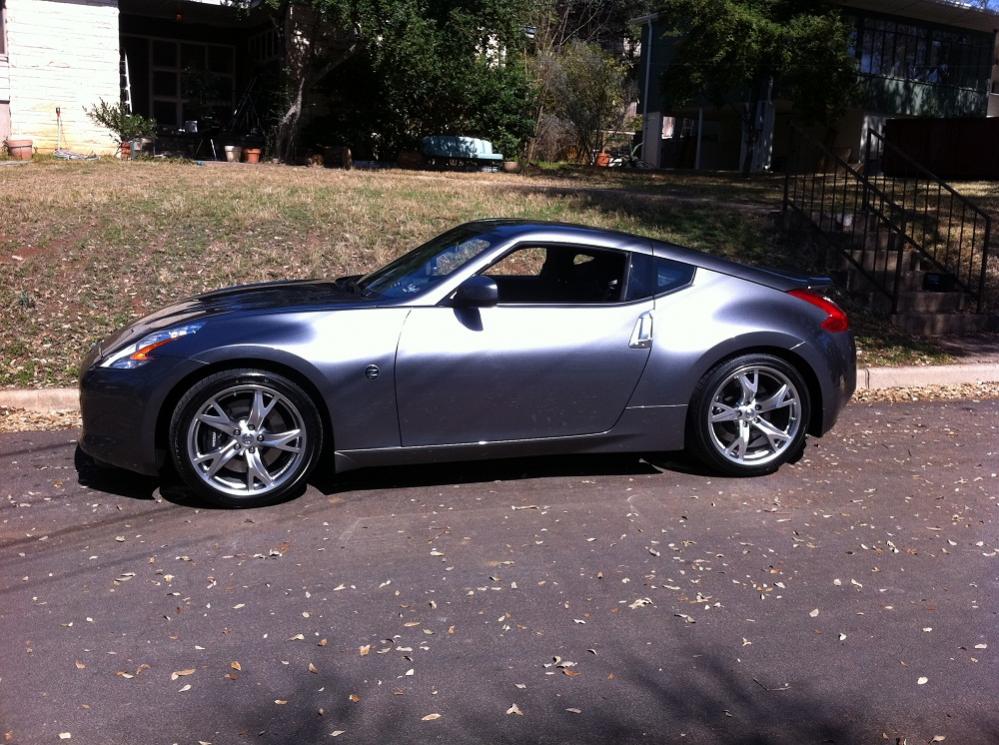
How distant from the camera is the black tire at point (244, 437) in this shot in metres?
5.29

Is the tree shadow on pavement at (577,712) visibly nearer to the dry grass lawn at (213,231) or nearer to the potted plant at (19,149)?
the dry grass lawn at (213,231)

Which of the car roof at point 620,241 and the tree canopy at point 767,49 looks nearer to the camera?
the car roof at point 620,241

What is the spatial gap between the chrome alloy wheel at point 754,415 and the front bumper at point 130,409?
2958mm

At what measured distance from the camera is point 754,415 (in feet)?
19.9

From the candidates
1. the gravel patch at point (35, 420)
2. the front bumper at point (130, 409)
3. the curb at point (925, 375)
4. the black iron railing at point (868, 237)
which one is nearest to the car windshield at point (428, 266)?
the front bumper at point (130, 409)

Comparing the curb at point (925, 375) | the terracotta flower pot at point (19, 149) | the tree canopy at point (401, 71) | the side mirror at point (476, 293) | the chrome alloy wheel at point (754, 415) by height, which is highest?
the tree canopy at point (401, 71)

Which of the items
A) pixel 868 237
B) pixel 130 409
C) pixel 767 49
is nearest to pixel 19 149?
pixel 767 49

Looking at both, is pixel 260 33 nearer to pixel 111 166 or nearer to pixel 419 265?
pixel 111 166

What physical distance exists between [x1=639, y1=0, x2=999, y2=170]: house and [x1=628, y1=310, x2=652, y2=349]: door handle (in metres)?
22.8

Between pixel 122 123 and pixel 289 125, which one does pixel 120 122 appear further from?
pixel 289 125

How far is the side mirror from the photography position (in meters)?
5.51

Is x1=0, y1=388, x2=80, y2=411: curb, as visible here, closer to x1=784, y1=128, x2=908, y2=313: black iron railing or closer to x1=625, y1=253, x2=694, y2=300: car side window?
x1=625, y1=253, x2=694, y2=300: car side window

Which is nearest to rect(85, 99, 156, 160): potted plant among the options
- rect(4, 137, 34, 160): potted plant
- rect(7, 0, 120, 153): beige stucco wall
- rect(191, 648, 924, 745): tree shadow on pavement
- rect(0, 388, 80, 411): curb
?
rect(7, 0, 120, 153): beige stucco wall

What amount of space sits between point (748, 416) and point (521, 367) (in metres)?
1.44
